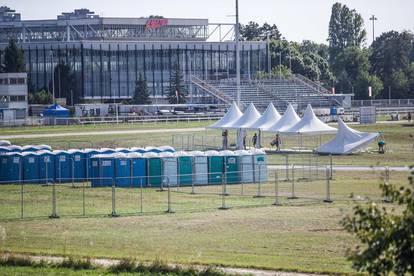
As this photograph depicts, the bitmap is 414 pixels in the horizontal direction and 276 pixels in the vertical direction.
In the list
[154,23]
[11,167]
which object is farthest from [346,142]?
[154,23]

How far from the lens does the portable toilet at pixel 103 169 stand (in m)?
46.2

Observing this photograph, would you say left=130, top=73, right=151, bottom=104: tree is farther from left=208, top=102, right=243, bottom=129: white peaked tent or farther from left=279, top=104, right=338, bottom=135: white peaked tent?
left=279, top=104, right=338, bottom=135: white peaked tent

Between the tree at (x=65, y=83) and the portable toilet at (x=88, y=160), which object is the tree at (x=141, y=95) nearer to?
the tree at (x=65, y=83)

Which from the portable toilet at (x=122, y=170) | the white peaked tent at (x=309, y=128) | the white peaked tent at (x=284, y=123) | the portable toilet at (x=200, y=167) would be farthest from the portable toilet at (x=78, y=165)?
the white peaked tent at (x=284, y=123)

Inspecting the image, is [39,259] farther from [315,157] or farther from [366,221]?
[315,157]

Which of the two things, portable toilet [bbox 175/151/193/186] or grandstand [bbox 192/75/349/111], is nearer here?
portable toilet [bbox 175/151/193/186]

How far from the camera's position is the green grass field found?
81.0ft

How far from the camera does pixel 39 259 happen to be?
80.1 ft

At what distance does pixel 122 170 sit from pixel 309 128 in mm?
21735

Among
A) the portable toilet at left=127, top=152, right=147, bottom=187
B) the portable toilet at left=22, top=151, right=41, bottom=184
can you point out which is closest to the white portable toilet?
the portable toilet at left=127, top=152, right=147, bottom=187

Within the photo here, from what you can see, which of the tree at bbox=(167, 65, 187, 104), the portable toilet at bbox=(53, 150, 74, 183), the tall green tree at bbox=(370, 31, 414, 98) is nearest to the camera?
the portable toilet at bbox=(53, 150, 74, 183)

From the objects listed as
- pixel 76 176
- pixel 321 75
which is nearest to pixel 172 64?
pixel 321 75

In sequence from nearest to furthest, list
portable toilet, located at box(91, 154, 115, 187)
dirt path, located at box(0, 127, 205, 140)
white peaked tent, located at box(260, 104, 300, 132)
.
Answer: portable toilet, located at box(91, 154, 115, 187) < white peaked tent, located at box(260, 104, 300, 132) < dirt path, located at box(0, 127, 205, 140)

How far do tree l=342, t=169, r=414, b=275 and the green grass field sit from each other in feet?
28.0
